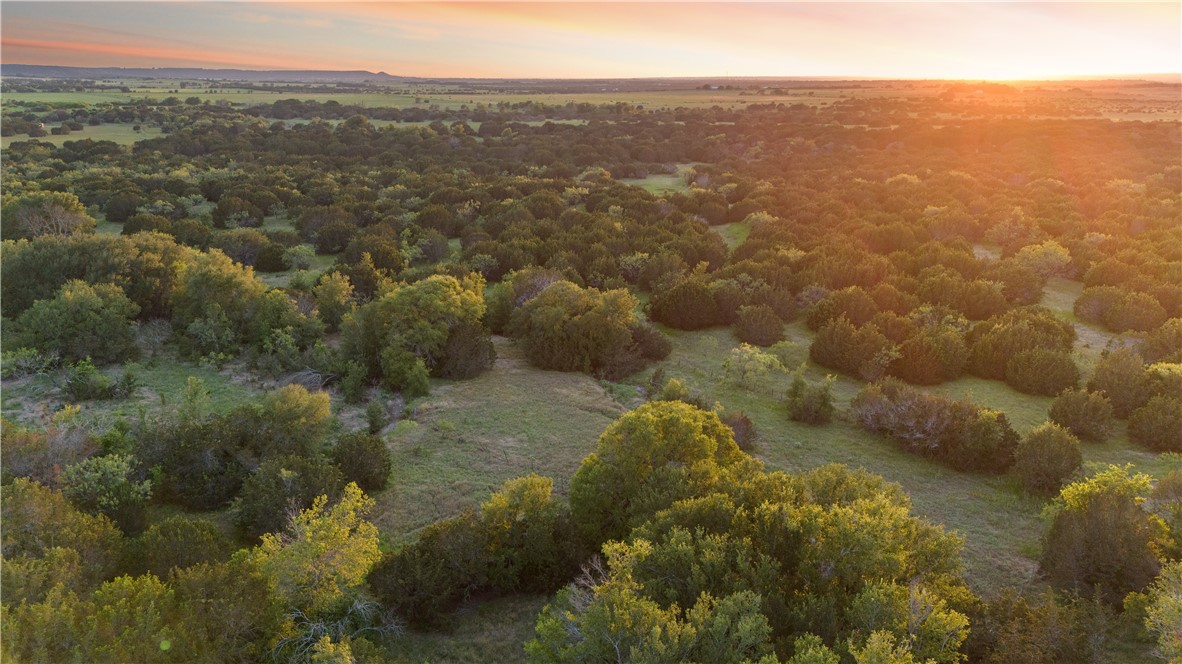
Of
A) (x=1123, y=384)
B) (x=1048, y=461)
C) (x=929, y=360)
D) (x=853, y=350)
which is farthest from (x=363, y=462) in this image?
(x=1123, y=384)

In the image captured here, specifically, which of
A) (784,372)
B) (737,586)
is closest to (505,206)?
(784,372)

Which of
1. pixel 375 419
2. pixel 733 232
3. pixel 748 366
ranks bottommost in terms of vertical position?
pixel 375 419

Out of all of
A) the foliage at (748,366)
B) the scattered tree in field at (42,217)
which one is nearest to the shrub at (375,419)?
the foliage at (748,366)

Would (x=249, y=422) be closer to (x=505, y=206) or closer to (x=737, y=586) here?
(x=737, y=586)

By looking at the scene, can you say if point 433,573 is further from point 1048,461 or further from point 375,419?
point 1048,461

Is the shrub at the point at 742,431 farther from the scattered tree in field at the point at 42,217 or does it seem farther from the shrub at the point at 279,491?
the scattered tree in field at the point at 42,217
